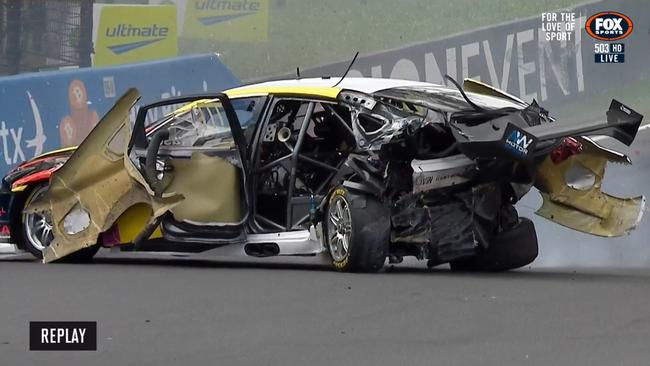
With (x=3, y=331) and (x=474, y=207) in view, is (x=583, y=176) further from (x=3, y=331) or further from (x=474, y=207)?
(x=3, y=331)

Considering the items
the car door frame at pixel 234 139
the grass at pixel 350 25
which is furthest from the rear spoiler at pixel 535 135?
the grass at pixel 350 25

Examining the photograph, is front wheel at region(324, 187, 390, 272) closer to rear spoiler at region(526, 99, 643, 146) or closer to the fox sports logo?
rear spoiler at region(526, 99, 643, 146)

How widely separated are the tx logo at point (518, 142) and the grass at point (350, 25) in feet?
42.6

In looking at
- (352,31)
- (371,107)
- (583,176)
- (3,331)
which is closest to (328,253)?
(371,107)

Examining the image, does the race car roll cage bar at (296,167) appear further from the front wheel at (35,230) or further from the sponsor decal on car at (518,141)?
the front wheel at (35,230)

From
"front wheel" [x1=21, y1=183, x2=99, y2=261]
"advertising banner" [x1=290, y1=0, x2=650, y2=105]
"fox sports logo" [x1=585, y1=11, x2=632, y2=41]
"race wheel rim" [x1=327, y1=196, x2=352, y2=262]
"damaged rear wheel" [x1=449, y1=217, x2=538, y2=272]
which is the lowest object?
"advertising banner" [x1=290, y1=0, x2=650, y2=105]

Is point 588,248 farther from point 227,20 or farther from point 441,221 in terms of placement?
point 227,20

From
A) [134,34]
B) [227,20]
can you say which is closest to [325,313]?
[134,34]

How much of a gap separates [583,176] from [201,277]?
302 cm

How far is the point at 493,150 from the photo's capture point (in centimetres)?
1102

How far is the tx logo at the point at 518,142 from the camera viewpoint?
10922 millimetres

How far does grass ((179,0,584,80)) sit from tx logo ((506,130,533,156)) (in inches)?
511
